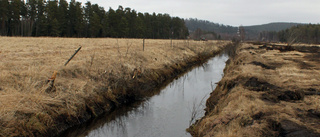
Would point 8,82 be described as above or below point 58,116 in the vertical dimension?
above

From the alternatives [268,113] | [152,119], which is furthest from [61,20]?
[268,113]

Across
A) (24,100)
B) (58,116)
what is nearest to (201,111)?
(58,116)

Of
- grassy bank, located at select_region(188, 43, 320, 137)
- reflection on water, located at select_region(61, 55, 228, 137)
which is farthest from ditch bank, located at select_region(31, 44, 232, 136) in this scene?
grassy bank, located at select_region(188, 43, 320, 137)

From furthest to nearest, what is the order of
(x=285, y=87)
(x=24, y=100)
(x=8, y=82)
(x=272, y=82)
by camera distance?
(x=272, y=82) → (x=285, y=87) → (x=8, y=82) → (x=24, y=100)

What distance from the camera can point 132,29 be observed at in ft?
237

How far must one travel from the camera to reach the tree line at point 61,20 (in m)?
50.5

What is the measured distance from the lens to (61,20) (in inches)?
2128

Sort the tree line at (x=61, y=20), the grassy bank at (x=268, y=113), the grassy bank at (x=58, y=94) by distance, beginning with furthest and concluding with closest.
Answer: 1. the tree line at (x=61, y=20)
2. the grassy bank at (x=58, y=94)
3. the grassy bank at (x=268, y=113)

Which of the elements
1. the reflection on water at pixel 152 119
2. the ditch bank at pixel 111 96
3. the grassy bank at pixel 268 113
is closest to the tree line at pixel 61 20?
the ditch bank at pixel 111 96

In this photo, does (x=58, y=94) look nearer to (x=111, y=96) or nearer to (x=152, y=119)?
(x=111, y=96)

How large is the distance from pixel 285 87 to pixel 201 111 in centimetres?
340

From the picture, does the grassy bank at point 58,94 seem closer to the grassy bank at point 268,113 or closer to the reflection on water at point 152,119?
the reflection on water at point 152,119

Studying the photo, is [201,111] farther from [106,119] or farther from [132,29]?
[132,29]

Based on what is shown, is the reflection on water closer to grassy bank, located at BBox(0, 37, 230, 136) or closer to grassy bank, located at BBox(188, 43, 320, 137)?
grassy bank, located at BBox(0, 37, 230, 136)
